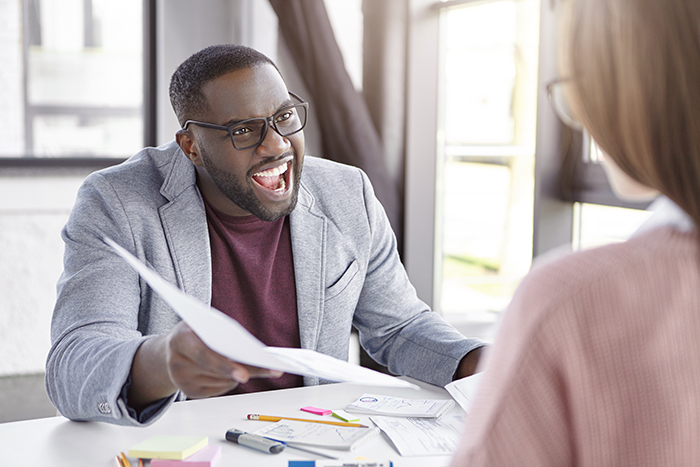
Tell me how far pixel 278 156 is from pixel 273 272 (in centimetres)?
29

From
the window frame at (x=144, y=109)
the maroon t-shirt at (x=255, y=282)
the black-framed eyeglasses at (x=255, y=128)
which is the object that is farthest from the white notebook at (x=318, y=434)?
the window frame at (x=144, y=109)

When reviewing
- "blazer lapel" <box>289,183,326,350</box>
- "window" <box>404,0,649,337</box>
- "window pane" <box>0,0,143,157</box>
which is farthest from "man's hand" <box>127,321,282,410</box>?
"window pane" <box>0,0,143,157</box>

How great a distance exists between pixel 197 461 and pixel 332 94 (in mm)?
2163

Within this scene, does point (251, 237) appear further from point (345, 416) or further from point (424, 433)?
point (424, 433)

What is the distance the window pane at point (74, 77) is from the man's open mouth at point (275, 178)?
197cm

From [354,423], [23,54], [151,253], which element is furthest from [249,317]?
[23,54]

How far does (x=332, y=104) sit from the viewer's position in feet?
9.65

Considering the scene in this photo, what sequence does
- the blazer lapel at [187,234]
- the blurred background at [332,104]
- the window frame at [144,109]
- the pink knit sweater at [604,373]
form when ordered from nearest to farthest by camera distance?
1. the pink knit sweater at [604,373]
2. the blazer lapel at [187,234]
3. the blurred background at [332,104]
4. the window frame at [144,109]

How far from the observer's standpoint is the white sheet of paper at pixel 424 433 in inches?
42.0

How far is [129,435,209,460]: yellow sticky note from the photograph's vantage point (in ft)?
3.25

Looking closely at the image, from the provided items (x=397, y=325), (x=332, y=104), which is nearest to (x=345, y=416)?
(x=397, y=325)

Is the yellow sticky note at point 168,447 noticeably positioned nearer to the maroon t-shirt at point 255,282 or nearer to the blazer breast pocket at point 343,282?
the maroon t-shirt at point 255,282

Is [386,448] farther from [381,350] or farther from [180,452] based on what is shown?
[381,350]

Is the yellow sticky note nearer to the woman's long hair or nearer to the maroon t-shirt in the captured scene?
the maroon t-shirt
